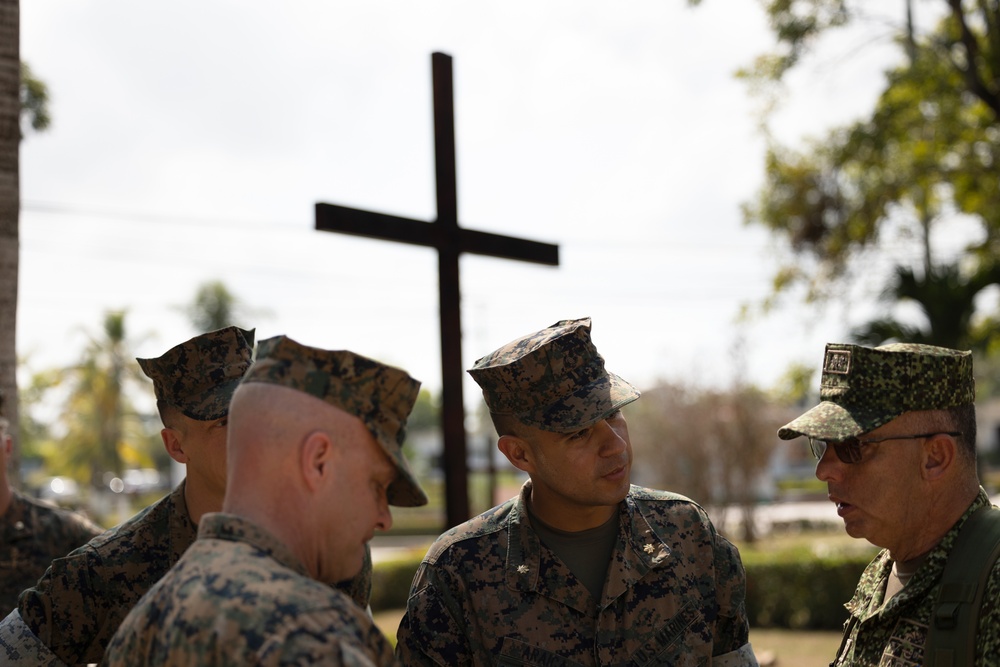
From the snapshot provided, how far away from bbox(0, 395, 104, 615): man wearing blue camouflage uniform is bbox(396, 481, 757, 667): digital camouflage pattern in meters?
2.33

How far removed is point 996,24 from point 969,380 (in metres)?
14.8

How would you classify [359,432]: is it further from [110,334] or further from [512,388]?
[110,334]

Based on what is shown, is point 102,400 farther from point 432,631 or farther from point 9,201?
point 432,631

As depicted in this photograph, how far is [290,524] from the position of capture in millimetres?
2033

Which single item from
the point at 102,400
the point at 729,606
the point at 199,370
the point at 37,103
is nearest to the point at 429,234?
the point at 199,370

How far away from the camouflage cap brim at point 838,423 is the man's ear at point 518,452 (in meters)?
0.83

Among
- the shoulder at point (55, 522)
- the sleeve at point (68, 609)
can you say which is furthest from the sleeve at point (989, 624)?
the shoulder at point (55, 522)

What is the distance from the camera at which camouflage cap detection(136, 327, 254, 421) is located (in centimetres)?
338

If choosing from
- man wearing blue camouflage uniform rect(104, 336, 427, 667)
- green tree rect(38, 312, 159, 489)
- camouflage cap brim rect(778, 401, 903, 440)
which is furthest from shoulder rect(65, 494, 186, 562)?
green tree rect(38, 312, 159, 489)

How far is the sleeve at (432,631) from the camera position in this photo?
3.19 m

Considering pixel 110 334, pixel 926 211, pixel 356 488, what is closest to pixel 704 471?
pixel 926 211

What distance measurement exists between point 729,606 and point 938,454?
85cm

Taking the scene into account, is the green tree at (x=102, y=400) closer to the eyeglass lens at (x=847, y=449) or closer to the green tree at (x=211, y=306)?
the green tree at (x=211, y=306)

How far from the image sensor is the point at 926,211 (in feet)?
64.6
